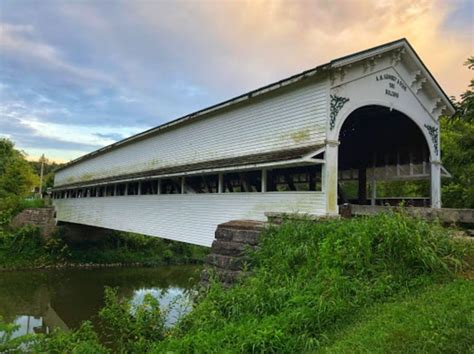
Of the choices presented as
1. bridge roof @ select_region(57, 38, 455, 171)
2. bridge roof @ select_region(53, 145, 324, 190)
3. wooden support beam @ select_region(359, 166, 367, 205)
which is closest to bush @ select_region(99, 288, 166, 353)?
bridge roof @ select_region(53, 145, 324, 190)

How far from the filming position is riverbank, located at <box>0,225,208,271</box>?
24.0 metres

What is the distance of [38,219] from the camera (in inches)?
1042

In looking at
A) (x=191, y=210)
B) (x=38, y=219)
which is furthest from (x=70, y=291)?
(x=38, y=219)

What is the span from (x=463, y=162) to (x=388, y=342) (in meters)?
11.8

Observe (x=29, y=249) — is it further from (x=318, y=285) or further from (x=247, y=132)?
(x=318, y=285)

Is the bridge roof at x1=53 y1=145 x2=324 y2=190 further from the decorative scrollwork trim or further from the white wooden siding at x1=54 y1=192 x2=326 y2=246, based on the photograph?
the decorative scrollwork trim

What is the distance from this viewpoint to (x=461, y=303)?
4328 millimetres

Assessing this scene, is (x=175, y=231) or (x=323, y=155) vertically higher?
(x=323, y=155)

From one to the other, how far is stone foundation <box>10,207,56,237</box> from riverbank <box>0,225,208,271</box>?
50 cm

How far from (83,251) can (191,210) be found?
1703 centimetres

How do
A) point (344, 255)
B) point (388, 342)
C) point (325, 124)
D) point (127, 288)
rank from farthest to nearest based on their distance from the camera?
point (127, 288) < point (325, 124) < point (344, 255) < point (388, 342)

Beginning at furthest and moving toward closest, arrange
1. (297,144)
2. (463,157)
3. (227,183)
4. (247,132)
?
1. (227,183)
2. (463,157)
3. (247,132)
4. (297,144)

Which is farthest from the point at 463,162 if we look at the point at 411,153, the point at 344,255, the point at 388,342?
the point at 388,342

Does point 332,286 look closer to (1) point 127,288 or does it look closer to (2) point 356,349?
(2) point 356,349
